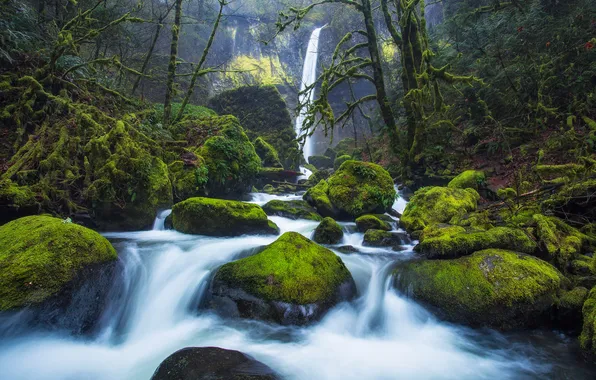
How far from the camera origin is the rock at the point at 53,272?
3191mm

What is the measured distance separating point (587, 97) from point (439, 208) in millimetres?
5286

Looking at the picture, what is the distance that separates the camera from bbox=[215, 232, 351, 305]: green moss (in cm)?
399

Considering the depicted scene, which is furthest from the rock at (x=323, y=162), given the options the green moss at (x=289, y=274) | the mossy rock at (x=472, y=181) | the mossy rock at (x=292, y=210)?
the green moss at (x=289, y=274)

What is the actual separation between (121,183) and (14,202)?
5.49 ft

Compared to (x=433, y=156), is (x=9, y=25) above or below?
above

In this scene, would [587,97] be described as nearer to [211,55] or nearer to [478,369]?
[478,369]

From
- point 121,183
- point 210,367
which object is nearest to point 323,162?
point 121,183

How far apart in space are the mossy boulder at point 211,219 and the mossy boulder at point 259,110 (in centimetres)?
1328

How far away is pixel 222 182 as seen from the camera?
9812 mm

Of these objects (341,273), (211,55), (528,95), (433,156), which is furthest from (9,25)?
(211,55)

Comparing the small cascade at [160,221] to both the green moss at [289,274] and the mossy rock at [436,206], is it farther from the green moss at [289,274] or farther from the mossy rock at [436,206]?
the mossy rock at [436,206]

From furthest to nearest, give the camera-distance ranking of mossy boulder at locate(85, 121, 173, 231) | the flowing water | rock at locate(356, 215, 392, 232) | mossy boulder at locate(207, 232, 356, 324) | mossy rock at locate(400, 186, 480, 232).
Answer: rock at locate(356, 215, 392, 232) → mossy rock at locate(400, 186, 480, 232) → mossy boulder at locate(85, 121, 173, 231) → mossy boulder at locate(207, 232, 356, 324) → the flowing water

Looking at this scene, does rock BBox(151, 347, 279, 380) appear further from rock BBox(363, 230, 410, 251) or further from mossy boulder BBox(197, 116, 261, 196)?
mossy boulder BBox(197, 116, 261, 196)

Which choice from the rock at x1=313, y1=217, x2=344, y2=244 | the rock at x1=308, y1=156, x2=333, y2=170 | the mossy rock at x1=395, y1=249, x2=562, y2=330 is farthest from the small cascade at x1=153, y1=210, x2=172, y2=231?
the rock at x1=308, y1=156, x2=333, y2=170
